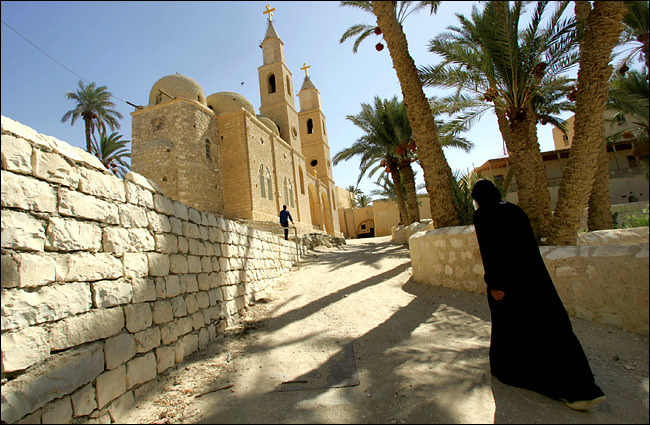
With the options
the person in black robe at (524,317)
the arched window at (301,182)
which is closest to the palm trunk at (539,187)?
the person in black robe at (524,317)

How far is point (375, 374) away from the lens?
3010 millimetres

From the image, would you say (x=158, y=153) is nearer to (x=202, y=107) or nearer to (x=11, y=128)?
(x=202, y=107)

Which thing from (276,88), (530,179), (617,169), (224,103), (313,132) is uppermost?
(276,88)

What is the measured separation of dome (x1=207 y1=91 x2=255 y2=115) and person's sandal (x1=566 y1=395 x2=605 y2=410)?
59.8 feet

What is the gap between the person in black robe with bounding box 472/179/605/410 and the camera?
2.22m

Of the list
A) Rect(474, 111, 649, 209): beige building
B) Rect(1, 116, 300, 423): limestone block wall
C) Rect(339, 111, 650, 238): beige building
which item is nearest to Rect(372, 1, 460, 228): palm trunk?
Rect(474, 111, 649, 209): beige building

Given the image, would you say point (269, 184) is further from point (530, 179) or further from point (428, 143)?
point (530, 179)

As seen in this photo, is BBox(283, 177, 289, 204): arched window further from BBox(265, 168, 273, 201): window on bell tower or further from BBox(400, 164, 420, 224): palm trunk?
BBox(400, 164, 420, 224): palm trunk

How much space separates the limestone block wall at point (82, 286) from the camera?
1916 millimetres

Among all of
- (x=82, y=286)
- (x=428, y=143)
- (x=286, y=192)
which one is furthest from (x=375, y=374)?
(x=286, y=192)

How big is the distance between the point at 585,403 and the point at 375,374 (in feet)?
4.91

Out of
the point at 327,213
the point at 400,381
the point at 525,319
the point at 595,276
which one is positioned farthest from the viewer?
the point at 327,213

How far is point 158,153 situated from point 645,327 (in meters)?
15.7

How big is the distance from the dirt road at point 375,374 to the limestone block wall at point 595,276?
0.47ft
